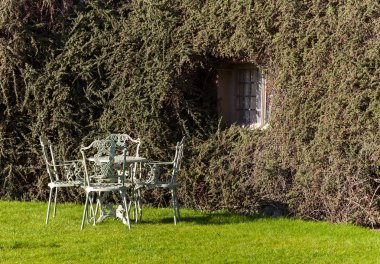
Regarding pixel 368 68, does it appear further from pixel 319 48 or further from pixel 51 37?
pixel 51 37

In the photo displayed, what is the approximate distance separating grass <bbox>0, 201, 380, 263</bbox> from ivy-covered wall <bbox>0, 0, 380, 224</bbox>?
0.71 metres

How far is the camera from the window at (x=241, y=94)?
12102 mm

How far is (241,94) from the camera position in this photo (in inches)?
488

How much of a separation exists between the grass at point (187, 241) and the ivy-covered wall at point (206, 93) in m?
0.71

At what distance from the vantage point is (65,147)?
1241 centimetres

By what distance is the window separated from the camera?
1210cm

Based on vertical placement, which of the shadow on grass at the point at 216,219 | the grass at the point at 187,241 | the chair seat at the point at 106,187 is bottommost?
the shadow on grass at the point at 216,219

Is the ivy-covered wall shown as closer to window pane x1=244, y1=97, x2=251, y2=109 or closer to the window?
the window

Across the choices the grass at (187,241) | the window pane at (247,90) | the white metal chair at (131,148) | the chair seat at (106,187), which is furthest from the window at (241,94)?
the chair seat at (106,187)

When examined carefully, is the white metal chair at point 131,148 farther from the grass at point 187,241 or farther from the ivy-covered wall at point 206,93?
the grass at point 187,241

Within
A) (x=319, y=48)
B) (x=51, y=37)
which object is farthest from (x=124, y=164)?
(x=51, y=37)

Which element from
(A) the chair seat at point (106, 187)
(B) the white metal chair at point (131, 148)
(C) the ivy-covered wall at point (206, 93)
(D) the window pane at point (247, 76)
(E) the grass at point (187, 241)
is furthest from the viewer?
(D) the window pane at point (247, 76)

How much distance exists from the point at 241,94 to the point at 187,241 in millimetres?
3910

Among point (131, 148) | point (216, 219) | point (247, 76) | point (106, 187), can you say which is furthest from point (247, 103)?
point (106, 187)
